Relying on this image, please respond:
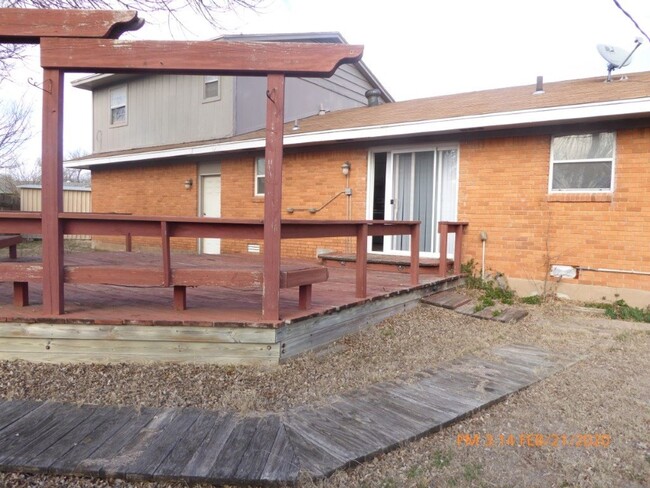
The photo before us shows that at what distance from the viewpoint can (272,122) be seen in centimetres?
387

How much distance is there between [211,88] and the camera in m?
12.6

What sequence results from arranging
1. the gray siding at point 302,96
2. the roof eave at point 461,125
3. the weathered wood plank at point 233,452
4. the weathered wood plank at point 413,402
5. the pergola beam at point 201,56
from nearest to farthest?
1. the weathered wood plank at point 233,452
2. the weathered wood plank at point 413,402
3. the pergola beam at point 201,56
4. the roof eave at point 461,125
5. the gray siding at point 302,96

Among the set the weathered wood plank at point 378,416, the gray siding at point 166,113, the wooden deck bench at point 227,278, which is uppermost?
the gray siding at point 166,113

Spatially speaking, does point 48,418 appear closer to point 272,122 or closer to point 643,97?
point 272,122

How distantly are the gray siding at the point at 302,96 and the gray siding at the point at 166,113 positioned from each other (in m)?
0.35

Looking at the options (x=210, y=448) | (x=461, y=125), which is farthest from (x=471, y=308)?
(x=210, y=448)

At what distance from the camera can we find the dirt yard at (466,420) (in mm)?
2564

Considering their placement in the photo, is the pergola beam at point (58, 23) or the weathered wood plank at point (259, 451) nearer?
the weathered wood plank at point (259, 451)

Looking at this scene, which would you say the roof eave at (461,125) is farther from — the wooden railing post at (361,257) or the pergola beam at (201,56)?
the pergola beam at (201,56)

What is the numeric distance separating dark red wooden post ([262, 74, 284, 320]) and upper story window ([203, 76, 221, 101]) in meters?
9.27

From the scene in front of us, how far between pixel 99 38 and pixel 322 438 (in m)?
3.54

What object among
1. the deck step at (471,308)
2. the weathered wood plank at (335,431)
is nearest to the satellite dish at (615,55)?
the deck step at (471,308)

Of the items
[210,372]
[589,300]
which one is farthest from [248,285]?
[589,300]

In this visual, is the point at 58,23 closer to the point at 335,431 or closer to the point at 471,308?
the point at 335,431
